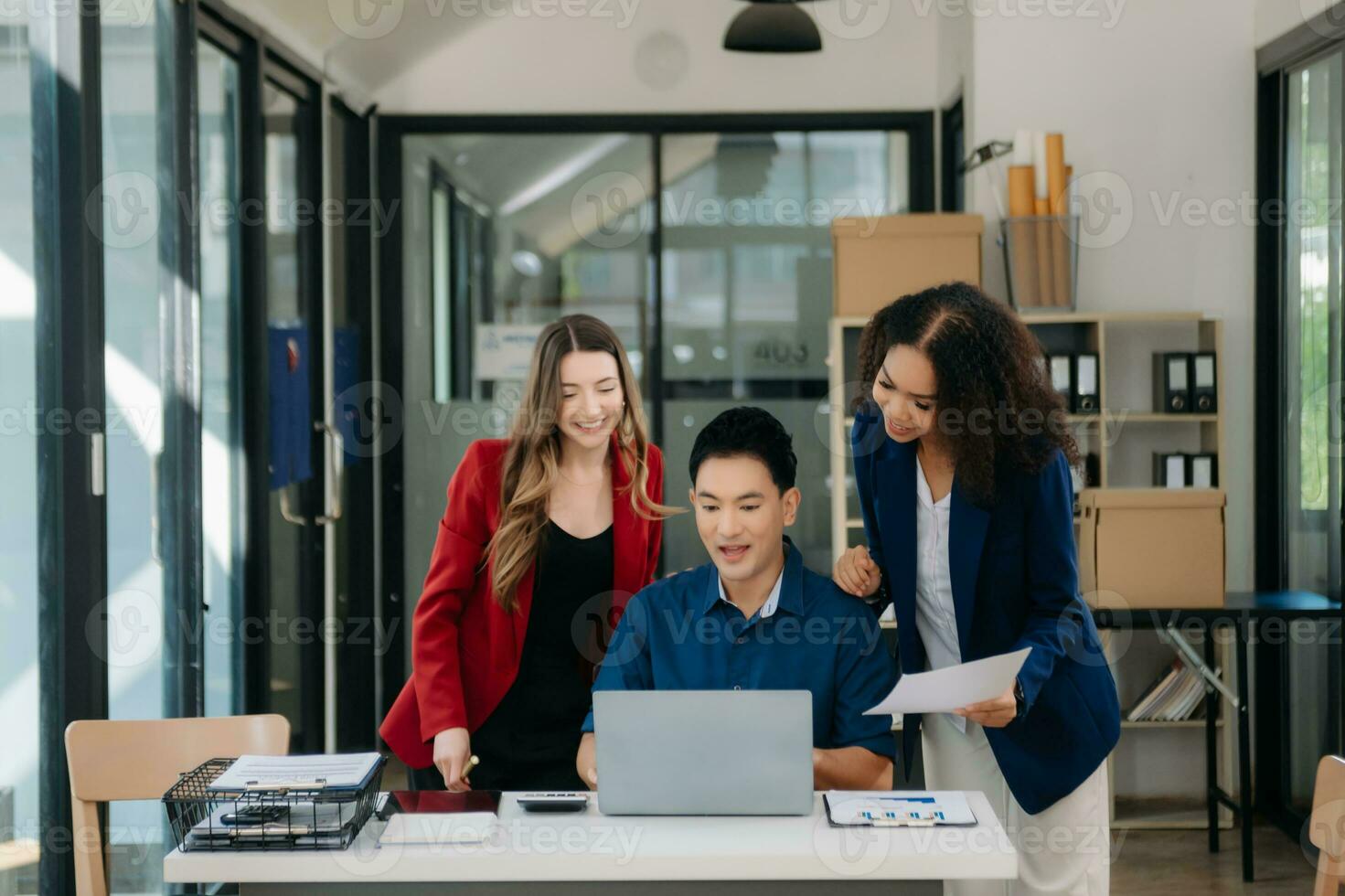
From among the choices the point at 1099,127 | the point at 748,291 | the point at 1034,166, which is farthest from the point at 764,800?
the point at 748,291

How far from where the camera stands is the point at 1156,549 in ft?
13.3

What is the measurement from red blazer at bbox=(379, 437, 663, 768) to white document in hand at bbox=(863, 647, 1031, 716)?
78 cm

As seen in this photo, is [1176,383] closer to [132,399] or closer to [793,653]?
[793,653]

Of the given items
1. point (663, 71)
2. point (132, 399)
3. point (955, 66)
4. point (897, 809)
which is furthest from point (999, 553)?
point (663, 71)

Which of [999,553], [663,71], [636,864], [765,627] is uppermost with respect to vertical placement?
[663,71]

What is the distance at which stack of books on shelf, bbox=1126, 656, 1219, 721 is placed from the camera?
448 centimetres

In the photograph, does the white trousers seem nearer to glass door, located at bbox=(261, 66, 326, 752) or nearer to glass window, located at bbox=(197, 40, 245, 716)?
glass window, located at bbox=(197, 40, 245, 716)

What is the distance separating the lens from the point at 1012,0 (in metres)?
4.66

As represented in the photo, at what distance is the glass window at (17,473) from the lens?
8.78ft

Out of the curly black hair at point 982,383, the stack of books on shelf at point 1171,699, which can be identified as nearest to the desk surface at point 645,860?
the curly black hair at point 982,383

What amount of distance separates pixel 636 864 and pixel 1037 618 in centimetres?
79

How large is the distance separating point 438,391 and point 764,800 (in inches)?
156

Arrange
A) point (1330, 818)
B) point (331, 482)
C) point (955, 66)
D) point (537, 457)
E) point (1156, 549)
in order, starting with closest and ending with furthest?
point (1330, 818), point (537, 457), point (1156, 549), point (331, 482), point (955, 66)

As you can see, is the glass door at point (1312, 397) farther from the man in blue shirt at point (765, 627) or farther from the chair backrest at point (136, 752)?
the chair backrest at point (136, 752)
